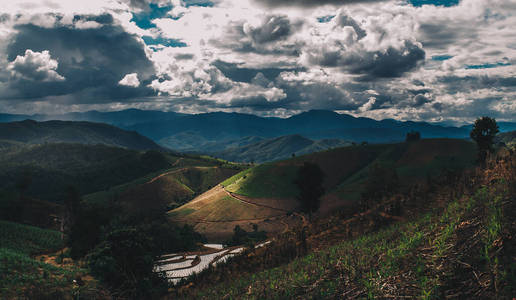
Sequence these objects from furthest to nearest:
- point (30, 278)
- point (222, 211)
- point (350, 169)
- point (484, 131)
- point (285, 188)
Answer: point (350, 169) < point (285, 188) < point (222, 211) < point (484, 131) < point (30, 278)

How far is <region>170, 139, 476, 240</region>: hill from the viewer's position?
129m

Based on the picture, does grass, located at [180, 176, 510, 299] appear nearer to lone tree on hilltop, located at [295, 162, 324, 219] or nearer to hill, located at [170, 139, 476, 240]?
lone tree on hilltop, located at [295, 162, 324, 219]

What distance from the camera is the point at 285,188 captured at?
163000 mm

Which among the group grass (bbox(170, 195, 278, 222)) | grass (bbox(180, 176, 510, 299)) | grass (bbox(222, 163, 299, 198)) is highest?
grass (bbox(180, 176, 510, 299))

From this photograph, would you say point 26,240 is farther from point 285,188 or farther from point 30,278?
point 285,188

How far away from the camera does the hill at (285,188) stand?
129 metres

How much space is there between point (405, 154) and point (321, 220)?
19198 centimetres

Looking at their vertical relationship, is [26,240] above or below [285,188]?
above

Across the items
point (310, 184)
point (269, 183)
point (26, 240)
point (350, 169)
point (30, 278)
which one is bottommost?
point (269, 183)

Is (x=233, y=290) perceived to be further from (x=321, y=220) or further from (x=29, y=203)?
(x=29, y=203)

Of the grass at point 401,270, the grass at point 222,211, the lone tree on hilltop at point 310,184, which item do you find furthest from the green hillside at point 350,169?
the grass at point 401,270

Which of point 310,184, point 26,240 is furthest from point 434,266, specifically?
point 26,240

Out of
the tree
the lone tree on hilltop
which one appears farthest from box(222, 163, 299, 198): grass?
the tree

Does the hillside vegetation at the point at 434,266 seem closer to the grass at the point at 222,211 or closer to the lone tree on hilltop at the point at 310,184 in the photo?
the lone tree on hilltop at the point at 310,184
